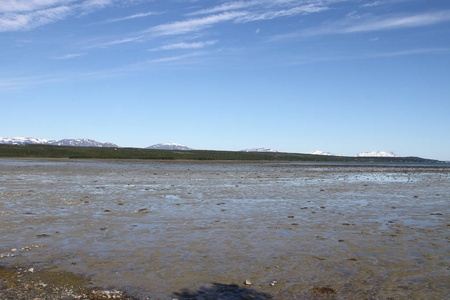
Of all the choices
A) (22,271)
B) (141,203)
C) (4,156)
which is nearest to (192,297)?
(22,271)

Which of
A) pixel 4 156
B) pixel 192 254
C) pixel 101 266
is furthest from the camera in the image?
pixel 4 156

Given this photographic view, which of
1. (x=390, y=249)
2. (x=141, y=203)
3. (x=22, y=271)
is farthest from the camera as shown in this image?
(x=141, y=203)

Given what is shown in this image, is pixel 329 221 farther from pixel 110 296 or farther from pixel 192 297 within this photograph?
pixel 110 296

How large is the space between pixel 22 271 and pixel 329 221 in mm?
10984

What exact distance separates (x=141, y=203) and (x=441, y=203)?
1640 cm

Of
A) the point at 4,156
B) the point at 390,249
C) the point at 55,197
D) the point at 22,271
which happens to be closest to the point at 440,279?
the point at 390,249

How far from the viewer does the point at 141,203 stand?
19234 millimetres

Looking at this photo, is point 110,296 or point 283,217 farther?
point 283,217

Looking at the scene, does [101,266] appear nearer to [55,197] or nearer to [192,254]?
[192,254]

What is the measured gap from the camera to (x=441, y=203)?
21.1 metres

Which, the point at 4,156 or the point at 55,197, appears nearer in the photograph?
the point at 55,197

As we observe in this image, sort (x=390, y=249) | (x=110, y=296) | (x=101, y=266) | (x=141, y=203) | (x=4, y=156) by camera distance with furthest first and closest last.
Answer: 1. (x=4, y=156)
2. (x=141, y=203)
3. (x=390, y=249)
4. (x=101, y=266)
5. (x=110, y=296)

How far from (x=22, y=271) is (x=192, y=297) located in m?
3.96

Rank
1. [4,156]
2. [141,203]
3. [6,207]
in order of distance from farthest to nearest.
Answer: [4,156], [141,203], [6,207]
